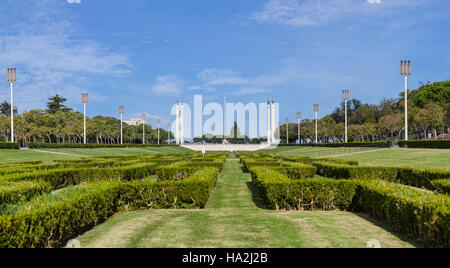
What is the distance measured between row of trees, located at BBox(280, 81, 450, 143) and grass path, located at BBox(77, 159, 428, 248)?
6582cm

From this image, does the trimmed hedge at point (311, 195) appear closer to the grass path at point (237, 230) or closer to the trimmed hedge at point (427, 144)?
the grass path at point (237, 230)

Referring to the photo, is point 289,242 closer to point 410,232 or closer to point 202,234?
point 202,234

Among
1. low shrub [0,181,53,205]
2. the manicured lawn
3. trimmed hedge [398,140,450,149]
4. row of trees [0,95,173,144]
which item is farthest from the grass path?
row of trees [0,95,173,144]

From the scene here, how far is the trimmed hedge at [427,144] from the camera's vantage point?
3790 centimetres

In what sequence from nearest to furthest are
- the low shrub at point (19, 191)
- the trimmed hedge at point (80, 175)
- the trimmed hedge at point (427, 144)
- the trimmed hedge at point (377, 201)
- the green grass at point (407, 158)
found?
the trimmed hedge at point (377, 201) → the low shrub at point (19, 191) → the trimmed hedge at point (80, 175) → the green grass at point (407, 158) → the trimmed hedge at point (427, 144)

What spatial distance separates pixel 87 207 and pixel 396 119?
3430 inches

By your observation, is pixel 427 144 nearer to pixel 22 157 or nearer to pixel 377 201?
pixel 377 201

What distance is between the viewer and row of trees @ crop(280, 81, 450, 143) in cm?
6338

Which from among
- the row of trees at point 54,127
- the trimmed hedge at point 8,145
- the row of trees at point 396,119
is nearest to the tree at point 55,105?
the row of trees at point 54,127

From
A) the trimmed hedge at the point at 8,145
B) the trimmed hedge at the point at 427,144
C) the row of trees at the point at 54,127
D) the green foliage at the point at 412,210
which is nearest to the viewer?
the green foliage at the point at 412,210

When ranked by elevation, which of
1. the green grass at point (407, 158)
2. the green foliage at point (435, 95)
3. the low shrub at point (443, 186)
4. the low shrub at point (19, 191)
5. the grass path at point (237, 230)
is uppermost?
the green foliage at point (435, 95)

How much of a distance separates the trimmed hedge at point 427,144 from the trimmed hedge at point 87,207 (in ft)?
128

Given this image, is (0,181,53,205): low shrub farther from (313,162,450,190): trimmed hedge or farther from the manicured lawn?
the manicured lawn

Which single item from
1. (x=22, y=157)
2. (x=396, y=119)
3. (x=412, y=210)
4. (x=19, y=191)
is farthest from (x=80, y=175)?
(x=396, y=119)
